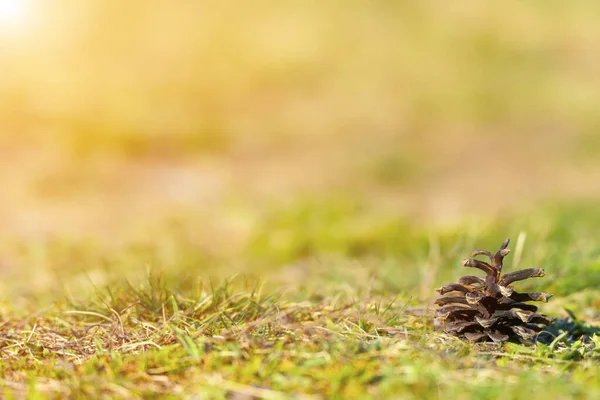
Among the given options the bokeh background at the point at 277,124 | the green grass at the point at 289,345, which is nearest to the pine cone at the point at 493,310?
the green grass at the point at 289,345

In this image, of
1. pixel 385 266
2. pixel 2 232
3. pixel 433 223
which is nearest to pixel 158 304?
pixel 385 266

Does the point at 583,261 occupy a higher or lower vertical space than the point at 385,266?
higher

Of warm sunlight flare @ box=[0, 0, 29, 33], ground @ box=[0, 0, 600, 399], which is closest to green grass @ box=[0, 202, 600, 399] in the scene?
ground @ box=[0, 0, 600, 399]

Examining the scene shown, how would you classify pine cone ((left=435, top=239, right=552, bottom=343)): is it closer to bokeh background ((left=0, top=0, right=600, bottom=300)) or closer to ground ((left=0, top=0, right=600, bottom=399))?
ground ((left=0, top=0, right=600, bottom=399))

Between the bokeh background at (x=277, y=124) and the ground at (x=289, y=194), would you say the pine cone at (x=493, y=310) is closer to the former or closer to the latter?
the ground at (x=289, y=194)

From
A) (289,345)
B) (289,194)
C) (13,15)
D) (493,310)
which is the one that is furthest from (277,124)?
(289,345)

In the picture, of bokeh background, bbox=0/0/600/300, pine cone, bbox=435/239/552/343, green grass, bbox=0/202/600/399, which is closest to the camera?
green grass, bbox=0/202/600/399

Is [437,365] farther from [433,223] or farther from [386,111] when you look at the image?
[386,111]
